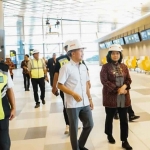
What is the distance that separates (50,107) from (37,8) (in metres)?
19.3

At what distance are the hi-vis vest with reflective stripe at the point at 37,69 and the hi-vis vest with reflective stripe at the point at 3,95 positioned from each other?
410 centimetres

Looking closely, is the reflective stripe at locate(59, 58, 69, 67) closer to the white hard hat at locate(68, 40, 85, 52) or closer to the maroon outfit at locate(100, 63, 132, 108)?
the maroon outfit at locate(100, 63, 132, 108)

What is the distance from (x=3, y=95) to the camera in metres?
2.16

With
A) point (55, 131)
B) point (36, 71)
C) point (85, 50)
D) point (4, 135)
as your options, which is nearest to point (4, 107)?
point (4, 135)

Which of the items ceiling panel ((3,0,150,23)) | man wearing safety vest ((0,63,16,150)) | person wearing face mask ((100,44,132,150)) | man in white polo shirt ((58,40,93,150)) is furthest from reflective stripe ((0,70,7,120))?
ceiling panel ((3,0,150,23))

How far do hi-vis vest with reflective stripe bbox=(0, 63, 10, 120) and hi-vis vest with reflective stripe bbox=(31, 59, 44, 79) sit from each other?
13.4 ft

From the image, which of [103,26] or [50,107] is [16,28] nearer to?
[103,26]

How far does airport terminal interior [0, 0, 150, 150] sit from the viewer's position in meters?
3.86

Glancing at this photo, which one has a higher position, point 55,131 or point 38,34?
point 38,34

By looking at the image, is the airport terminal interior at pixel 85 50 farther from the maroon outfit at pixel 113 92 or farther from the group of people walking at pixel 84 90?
the group of people walking at pixel 84 90

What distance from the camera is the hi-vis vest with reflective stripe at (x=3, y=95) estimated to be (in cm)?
213

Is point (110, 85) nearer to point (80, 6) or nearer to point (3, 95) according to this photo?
point (3, 95)

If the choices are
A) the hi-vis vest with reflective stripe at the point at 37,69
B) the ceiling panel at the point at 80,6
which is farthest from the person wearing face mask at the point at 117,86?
the ceiling panel at the point at 80,6

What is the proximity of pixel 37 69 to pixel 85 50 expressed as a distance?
66.8 feet
